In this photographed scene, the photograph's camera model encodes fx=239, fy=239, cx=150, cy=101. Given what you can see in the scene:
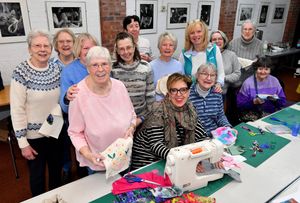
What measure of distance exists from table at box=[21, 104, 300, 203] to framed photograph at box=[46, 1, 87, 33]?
269 centimetres

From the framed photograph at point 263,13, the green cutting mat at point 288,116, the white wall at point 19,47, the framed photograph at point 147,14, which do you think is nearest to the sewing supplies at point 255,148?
the green cutting mat at point 288,116

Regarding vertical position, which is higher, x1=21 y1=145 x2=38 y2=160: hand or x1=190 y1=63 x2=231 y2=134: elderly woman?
x1=190 y1=63 x2=231 y2=134: elderly woman

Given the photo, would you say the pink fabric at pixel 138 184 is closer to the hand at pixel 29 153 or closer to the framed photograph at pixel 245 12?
the hand at pixel 29 153

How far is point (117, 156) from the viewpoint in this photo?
1475 mm

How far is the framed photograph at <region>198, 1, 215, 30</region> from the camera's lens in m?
5.22

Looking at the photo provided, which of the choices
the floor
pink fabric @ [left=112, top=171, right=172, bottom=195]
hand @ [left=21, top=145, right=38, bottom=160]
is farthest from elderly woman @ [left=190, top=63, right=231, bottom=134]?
the floor

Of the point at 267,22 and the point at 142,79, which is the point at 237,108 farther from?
the point at 267,22

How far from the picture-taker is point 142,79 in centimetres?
209

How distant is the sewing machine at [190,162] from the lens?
1394 millimetres

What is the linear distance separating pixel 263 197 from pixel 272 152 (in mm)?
561

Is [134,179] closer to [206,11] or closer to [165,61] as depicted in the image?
[165,61]

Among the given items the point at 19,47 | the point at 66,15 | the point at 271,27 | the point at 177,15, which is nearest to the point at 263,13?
the point at 271,27

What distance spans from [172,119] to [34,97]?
1.03 metres

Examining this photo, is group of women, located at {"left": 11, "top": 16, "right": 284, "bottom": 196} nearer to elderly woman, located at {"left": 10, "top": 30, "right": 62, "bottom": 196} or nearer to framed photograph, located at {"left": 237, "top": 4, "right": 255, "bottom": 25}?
elderly woman, located at {"left": 10, "top": 30, "right": 62, "bottom": 196}
